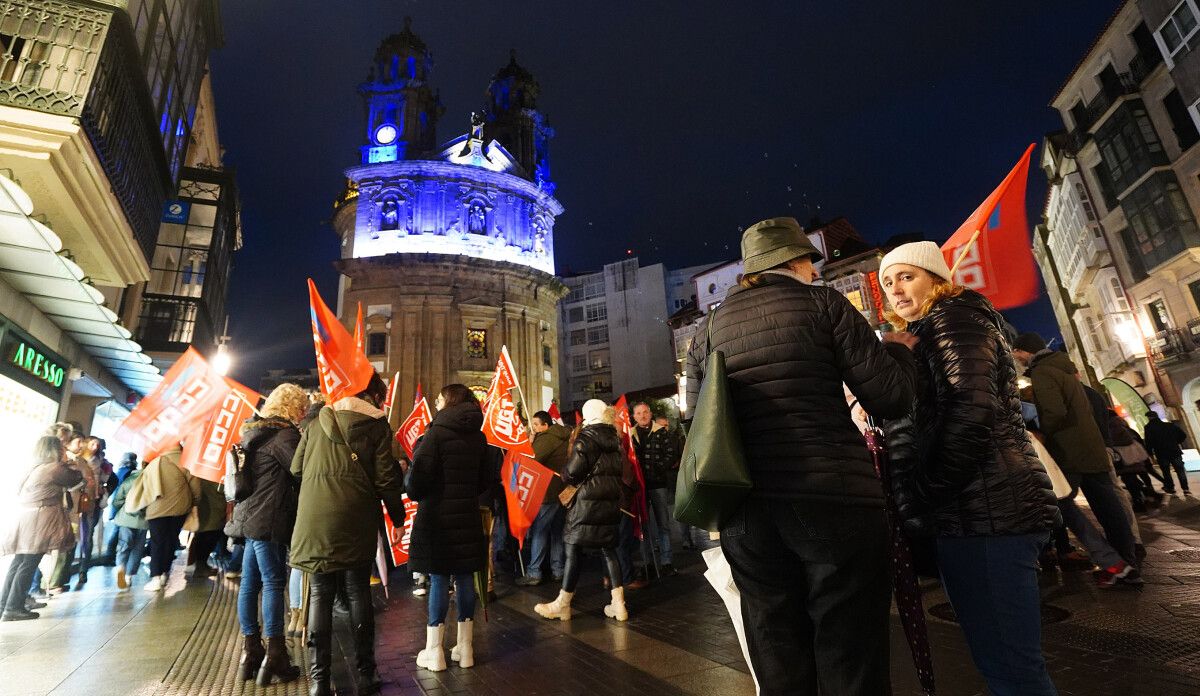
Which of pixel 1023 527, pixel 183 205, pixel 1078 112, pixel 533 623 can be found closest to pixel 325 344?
pixel 533 623

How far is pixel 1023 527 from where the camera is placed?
6.90 ft

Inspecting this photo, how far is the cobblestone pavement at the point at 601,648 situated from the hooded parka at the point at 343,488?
0.97 metres

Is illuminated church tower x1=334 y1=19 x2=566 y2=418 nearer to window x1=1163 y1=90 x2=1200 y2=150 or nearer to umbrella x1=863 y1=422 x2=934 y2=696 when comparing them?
window x1=1163 y1=90 x2=1200 y2=150

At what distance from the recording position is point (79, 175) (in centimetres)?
724

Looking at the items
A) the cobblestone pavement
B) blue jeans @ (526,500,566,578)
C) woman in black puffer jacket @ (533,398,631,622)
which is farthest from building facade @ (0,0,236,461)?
blue jeans @ (526,500,566,578)

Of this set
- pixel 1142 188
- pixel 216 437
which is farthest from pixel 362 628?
pixel 1142 188

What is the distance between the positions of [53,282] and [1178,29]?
114ft

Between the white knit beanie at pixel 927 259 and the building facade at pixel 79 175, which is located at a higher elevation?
the building facade at pixel 79 175

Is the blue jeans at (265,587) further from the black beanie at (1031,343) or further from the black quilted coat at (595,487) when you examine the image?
the black beanie at (1031,343)

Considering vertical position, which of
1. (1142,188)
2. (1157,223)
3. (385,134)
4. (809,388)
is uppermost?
(385,134)

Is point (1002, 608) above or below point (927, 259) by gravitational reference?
below

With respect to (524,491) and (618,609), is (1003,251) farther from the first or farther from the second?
(524,491)

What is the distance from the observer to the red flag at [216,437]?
651cm

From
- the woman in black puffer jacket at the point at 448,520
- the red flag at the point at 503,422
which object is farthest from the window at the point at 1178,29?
the woman in black puffer jacket at the point at 448,520
